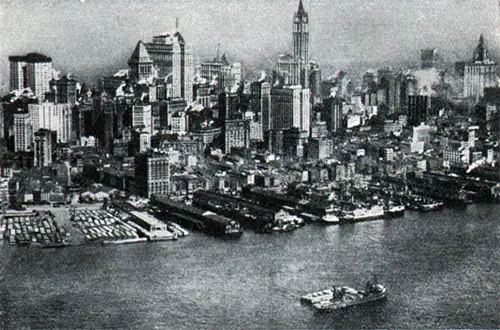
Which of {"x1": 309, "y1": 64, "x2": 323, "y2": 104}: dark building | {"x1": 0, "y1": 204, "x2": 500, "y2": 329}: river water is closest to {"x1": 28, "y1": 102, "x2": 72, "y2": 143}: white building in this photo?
{"x1": 0, "y1": 204, "x2": 500, "y2": 329}: river water

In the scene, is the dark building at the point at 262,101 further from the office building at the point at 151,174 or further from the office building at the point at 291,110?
the office building at the point at 151,174

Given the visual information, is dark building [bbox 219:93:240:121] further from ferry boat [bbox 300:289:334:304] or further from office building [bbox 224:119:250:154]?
ferry boat [bbox 300:289:334:304]

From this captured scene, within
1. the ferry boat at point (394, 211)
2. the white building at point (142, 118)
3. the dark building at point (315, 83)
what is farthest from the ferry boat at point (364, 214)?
the white building at point (142, 118)

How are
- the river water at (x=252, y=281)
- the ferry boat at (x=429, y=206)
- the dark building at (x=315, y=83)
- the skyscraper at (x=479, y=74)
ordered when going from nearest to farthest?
1. the river water at (x=252, y=281)
2. the skyscraper at (x=479, y=74)
3. the dark building at (x=315, y=83)
4. the ferry boat at (x=429, y=206)

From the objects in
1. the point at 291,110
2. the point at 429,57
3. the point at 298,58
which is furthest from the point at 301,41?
the point at 291,110

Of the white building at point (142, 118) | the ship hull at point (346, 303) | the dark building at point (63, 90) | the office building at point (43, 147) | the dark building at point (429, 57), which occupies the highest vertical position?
the dark building at point (429, 57)
